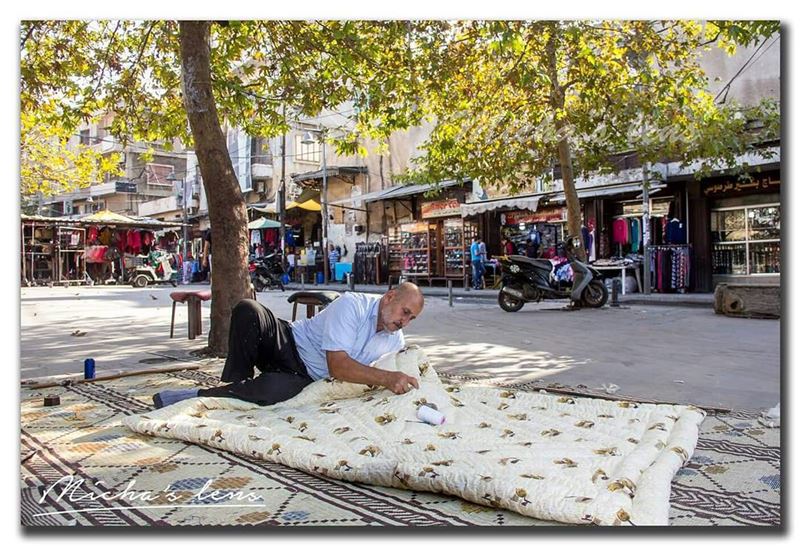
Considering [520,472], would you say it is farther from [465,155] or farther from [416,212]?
[465,155]

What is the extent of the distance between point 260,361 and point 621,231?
9.11 meters

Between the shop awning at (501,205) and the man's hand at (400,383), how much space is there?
309 centimetres

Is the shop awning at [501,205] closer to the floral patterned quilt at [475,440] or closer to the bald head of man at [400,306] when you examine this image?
the bald head of man at [400,306]

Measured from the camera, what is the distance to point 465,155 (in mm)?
6160

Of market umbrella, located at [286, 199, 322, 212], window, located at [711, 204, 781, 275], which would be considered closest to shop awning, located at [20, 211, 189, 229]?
market umbrella, located at [286, 199, 322, 212]

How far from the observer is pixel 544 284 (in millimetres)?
8266

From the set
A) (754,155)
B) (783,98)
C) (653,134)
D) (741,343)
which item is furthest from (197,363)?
(754,155)

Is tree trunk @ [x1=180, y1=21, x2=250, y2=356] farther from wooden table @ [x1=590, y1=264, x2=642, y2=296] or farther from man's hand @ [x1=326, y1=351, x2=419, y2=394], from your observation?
wooden table @ [x1=590, y1=264, x2=642, y2=296]

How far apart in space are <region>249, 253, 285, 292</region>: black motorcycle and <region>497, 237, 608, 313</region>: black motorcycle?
2.79 metres

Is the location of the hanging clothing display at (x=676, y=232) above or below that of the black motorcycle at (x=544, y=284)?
above

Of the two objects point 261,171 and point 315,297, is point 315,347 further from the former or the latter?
point 261,171

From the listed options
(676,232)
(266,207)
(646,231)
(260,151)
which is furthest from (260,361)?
(676,232)

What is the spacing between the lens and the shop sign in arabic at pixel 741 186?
376 inches

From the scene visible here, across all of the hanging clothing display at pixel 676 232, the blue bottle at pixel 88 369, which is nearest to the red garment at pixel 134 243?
the blue bottle at pixel 88 369
